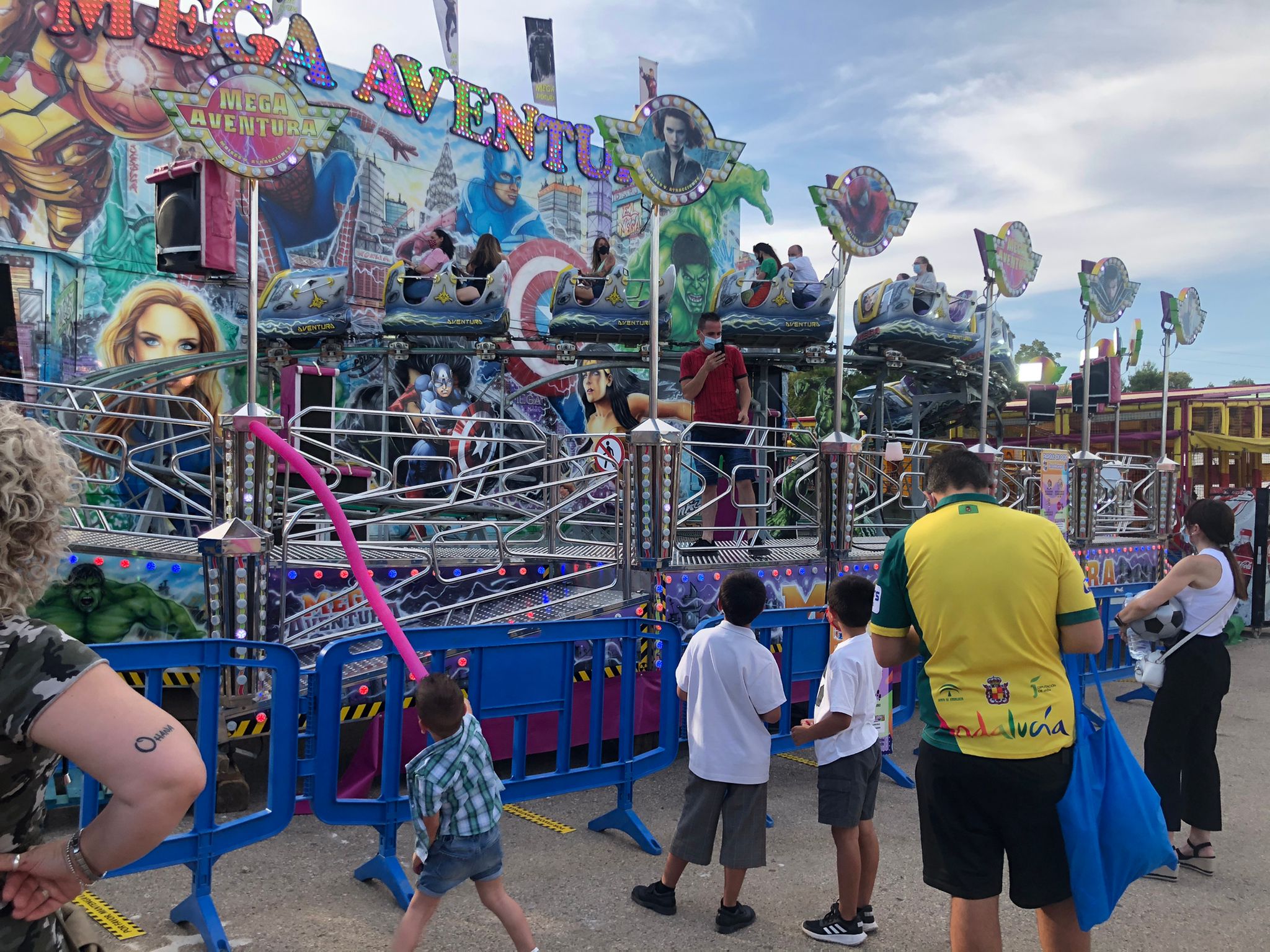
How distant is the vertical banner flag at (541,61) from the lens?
2041 cm

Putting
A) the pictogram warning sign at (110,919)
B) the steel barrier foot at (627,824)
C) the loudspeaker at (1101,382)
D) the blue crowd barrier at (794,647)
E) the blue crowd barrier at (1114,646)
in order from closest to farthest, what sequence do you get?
the pictogram warning sign at (110,919)
the steel barrier foot at (627,824)
the blue crowd barrier at (794,647)
the blue crowd barrier at (1114,646)
the loudspeaker at (1101,382)

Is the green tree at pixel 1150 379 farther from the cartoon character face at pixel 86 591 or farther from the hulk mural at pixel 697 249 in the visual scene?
the cartoon character face at pixel 86 591

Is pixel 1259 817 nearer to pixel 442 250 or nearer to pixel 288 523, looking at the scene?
pixel 288 523

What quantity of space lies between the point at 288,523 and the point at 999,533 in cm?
468

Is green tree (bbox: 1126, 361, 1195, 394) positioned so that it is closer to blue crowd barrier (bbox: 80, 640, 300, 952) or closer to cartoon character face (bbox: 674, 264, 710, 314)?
cartoon character face (bbox: 674, 264, 710, 314)

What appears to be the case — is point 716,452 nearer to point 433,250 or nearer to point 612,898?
point 612,898

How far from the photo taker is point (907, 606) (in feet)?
10.6

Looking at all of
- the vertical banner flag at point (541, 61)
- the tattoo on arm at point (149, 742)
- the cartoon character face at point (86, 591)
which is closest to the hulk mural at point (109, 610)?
the cartoon character face at point (86, 591)

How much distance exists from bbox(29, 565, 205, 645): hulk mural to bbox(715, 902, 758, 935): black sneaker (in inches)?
142

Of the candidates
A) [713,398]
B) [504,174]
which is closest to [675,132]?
[713,398]

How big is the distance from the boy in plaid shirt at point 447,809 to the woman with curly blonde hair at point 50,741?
1.73m

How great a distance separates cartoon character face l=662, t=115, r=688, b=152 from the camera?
6.69m

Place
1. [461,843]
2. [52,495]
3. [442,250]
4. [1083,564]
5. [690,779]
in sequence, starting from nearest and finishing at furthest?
[52,495], [461,843], [690,779], [1083,564], [442,250]

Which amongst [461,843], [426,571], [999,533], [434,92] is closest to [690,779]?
[461,843]
